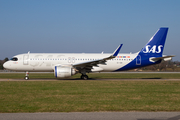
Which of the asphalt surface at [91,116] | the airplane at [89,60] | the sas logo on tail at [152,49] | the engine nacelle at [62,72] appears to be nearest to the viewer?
the asphalt surface at [91,116]

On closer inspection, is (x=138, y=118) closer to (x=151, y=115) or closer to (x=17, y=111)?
(x=151, y=115)

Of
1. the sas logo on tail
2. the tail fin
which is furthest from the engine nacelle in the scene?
the sas logo on tail

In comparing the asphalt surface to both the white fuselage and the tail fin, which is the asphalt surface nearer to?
the white fuselage

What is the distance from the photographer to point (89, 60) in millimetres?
26734

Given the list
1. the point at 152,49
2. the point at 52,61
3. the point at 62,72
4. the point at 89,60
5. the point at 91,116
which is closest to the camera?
the point at 91,116

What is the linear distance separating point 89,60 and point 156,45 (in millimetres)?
9259

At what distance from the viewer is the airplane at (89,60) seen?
26078mm

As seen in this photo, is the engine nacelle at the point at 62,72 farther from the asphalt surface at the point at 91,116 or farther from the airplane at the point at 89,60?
the asphalt surface at the point at 91,116

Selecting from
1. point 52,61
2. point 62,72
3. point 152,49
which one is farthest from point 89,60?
point 152,49

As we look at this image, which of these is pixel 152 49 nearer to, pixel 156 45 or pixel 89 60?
pixel 156 45

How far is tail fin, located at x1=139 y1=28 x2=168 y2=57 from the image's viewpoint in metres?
27.2

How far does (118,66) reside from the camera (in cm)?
2686

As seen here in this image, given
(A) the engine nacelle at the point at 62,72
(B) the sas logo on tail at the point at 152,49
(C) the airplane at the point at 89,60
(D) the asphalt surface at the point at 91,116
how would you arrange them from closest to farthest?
(D) the asphalt surface at the point at 91,116 < (A) the engine nacelle at the point at 62,72 < (C) the airplane at the point at 89,60 < (B) the sas logo on tail at the point at 152,49

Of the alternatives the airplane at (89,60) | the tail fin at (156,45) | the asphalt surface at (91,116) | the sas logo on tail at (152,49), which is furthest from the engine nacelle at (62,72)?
the asphalt surface at (91,116)
